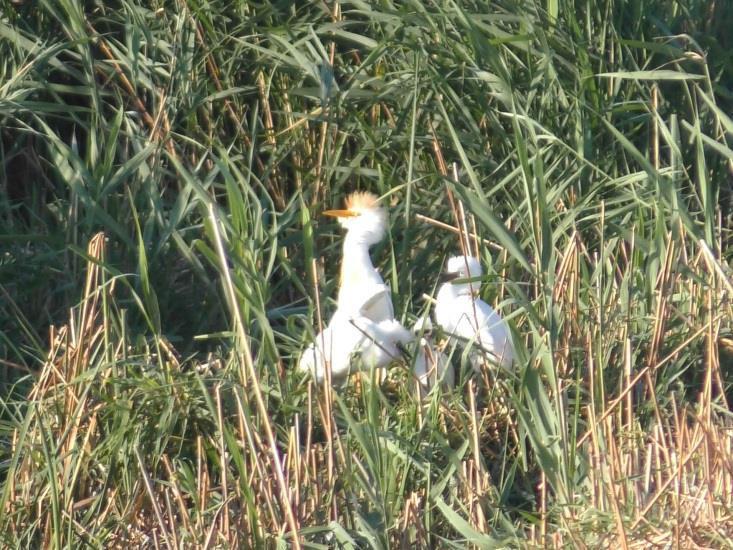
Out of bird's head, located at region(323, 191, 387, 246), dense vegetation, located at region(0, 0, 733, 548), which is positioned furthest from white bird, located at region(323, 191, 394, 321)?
dense vegetation, located at region(0, 0, 733, 548)

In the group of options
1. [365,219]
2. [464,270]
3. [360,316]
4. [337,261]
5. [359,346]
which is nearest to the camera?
[359,346]

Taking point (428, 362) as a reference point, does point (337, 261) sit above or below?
below

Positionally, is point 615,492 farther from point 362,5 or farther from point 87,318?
point 362,5

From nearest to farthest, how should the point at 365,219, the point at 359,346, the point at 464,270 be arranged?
the point at 359,346, the point at 464,270, the point at 365,219

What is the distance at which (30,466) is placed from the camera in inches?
126

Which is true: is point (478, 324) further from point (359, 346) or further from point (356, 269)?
point (356, 269)

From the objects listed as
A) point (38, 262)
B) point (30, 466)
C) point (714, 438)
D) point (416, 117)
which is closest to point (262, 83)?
point (416, 117)

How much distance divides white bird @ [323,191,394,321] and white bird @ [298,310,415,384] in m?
0.09

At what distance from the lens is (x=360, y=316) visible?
139 inches

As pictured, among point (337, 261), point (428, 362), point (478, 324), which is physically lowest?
point (337, 261)

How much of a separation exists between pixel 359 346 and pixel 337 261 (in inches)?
36.8

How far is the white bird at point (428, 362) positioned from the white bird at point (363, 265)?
0.36 ft

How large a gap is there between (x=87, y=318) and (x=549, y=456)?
1136mm

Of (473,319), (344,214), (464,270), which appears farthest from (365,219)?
(473,319)
